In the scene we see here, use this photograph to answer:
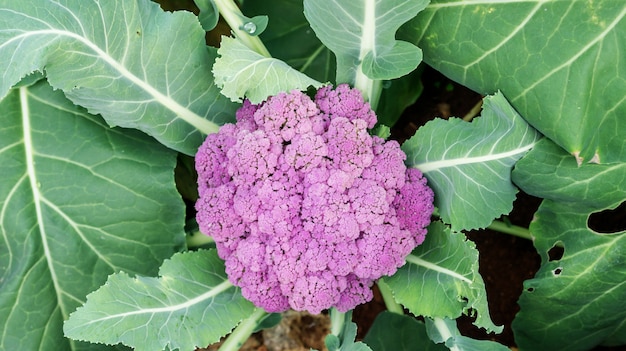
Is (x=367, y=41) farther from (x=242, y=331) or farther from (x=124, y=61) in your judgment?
(x=242, y=331)

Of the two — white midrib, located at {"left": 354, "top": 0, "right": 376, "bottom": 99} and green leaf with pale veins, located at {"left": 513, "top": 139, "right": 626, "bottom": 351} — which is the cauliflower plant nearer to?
white midrib, located at {"left": 354, "top": 0, "right": 376, "bottom": 99}

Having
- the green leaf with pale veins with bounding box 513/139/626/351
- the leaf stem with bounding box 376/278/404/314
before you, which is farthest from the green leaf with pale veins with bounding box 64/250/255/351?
the green leaf with pale veins with bounding box 513/139/626/351

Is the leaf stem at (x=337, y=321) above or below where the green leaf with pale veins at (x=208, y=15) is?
below

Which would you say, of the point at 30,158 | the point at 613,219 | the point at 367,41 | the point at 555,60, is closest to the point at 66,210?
the point at 30,158

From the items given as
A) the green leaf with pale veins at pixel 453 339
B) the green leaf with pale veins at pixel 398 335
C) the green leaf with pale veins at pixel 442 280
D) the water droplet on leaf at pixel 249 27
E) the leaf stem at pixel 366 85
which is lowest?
the green leaf with pale veins at pixel 398 335

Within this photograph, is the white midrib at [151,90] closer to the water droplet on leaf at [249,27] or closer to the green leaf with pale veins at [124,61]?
the green leaf with pale veins at [124,61]

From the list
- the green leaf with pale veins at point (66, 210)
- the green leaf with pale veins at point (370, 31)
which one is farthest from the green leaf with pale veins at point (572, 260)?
the green leaf with pale veins at point (66, 210)
